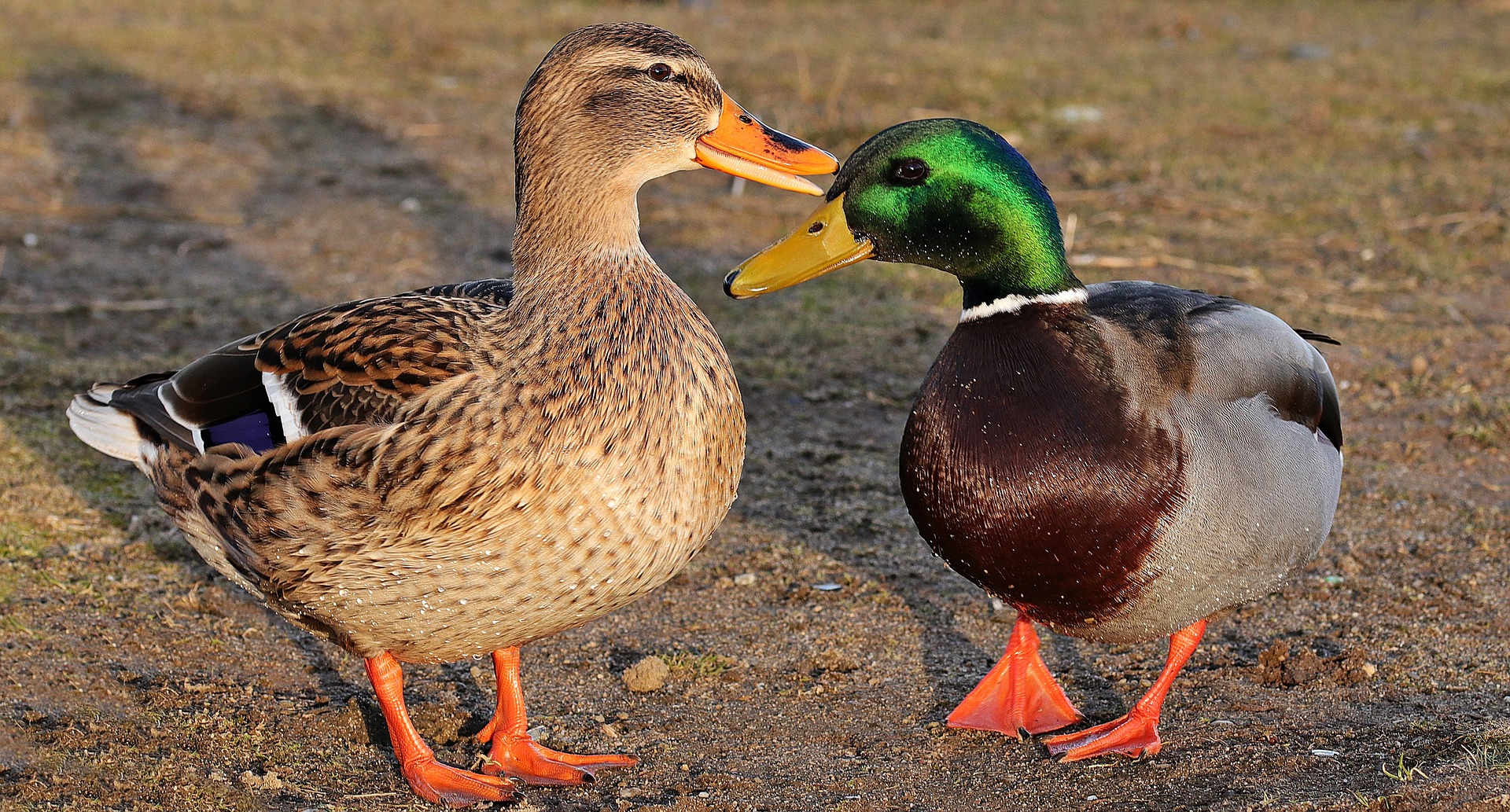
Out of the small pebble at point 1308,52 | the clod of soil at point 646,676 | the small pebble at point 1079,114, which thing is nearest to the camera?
the clod of soil at point 646,676

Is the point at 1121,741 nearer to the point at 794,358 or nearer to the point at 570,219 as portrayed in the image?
the point at 570,219

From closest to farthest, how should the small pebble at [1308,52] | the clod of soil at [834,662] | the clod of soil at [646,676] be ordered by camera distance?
the clod of soil at [646,676], the clod of soil at [834,662], the small pebble at [1308,52]

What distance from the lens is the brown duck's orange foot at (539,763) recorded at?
3248 mm

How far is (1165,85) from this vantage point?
33.1ft

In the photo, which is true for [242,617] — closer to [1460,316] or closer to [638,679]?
[638,679]

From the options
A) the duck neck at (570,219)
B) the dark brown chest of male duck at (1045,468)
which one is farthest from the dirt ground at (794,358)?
the duck neck at (570,219)

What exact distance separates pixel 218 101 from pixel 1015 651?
24.4 ft

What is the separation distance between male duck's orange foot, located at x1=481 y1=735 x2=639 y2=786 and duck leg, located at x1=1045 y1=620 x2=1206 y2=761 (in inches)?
40.4

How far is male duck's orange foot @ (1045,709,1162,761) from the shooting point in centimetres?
329

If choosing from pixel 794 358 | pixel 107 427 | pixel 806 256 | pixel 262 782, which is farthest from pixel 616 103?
pixel 794 358

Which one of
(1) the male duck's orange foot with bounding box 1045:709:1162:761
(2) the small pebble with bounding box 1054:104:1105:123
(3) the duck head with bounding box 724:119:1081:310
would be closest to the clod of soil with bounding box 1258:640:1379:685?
(1) the male duck's orange foot with bounding box 1045:709:1162:761

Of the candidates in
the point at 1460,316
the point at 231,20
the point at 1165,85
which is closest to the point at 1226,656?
the point at 1460,316

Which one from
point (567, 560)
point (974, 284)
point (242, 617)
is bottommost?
point (242, 617)

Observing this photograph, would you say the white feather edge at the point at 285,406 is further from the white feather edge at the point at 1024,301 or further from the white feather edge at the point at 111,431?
the white feather edge at the point at 1024,301
